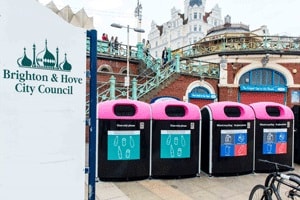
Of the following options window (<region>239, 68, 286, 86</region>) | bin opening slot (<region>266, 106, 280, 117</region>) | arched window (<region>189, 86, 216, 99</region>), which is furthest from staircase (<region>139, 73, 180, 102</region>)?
bin opening slot (<region>266, 106, 280, 117</region>)

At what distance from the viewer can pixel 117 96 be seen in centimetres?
1277

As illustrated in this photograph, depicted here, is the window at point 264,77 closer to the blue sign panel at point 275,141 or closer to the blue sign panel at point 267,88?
the blue sign panel at point 267,88

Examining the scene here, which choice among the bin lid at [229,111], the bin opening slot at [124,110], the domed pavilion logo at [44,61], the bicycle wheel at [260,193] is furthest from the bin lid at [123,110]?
the domed pavilion logo at [44,61]

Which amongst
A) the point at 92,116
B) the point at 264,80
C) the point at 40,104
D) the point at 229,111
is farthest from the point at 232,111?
the point at 264,80

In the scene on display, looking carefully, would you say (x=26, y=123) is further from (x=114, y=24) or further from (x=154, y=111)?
(x=114, y=24)

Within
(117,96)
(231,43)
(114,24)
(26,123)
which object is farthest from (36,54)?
(231,43)

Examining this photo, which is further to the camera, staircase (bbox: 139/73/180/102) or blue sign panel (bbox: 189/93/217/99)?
blue sign panel (bbox: 189/93/217/99)

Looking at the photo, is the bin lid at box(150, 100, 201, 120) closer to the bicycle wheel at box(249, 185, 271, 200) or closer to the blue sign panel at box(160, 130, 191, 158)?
the blue sign panel at box(160, 130, 191, 158)

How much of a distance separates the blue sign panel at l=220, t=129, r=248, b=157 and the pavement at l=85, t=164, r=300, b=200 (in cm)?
52

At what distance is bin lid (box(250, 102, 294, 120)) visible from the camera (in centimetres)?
595

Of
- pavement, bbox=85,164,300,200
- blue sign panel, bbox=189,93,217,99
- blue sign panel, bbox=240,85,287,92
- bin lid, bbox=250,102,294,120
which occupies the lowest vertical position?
pavement, bbox=85,164,300,200

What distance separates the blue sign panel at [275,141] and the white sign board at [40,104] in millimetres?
4813

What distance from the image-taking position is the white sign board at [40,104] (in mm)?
1985

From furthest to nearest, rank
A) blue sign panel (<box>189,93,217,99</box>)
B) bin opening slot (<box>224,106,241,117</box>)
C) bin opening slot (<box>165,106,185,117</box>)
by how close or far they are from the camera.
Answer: blue sign panel (<box>189,93,217,99</box>)
bin opening slot (<box>224,106,241,117</box>)
bin opening slot (<box>165,106,185,117</box>)
